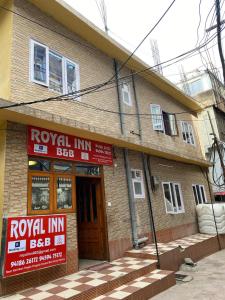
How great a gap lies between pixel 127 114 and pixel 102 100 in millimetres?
1398

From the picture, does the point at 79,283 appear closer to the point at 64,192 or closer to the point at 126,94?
the point at 64,192

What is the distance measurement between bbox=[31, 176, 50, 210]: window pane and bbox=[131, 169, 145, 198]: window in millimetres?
3635

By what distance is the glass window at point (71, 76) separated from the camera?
7.38m

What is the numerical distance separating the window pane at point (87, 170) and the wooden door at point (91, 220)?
273mm

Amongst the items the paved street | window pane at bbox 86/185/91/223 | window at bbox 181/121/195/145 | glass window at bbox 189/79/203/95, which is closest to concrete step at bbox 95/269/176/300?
the paved street

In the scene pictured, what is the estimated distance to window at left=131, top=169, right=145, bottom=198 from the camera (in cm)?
894

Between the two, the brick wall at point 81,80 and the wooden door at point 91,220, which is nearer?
the brick wall at point 81,80

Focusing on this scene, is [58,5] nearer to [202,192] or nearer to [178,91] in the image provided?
[178,91]

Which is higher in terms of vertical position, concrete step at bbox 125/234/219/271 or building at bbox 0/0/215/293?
building at bbox 0/0/215/293

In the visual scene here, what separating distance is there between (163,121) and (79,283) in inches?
337

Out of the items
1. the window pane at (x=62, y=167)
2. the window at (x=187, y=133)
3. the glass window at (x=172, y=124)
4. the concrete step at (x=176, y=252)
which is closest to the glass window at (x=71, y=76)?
the window pane at (x=62, y=167)

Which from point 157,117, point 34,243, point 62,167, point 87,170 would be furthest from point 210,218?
point 34,243

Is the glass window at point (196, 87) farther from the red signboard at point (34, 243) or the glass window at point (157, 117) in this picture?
the red signboard at point (34, 243)

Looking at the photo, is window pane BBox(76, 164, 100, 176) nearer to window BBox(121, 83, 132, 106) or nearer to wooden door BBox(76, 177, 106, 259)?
wooden door BBox(76, 177, 106, 259)
